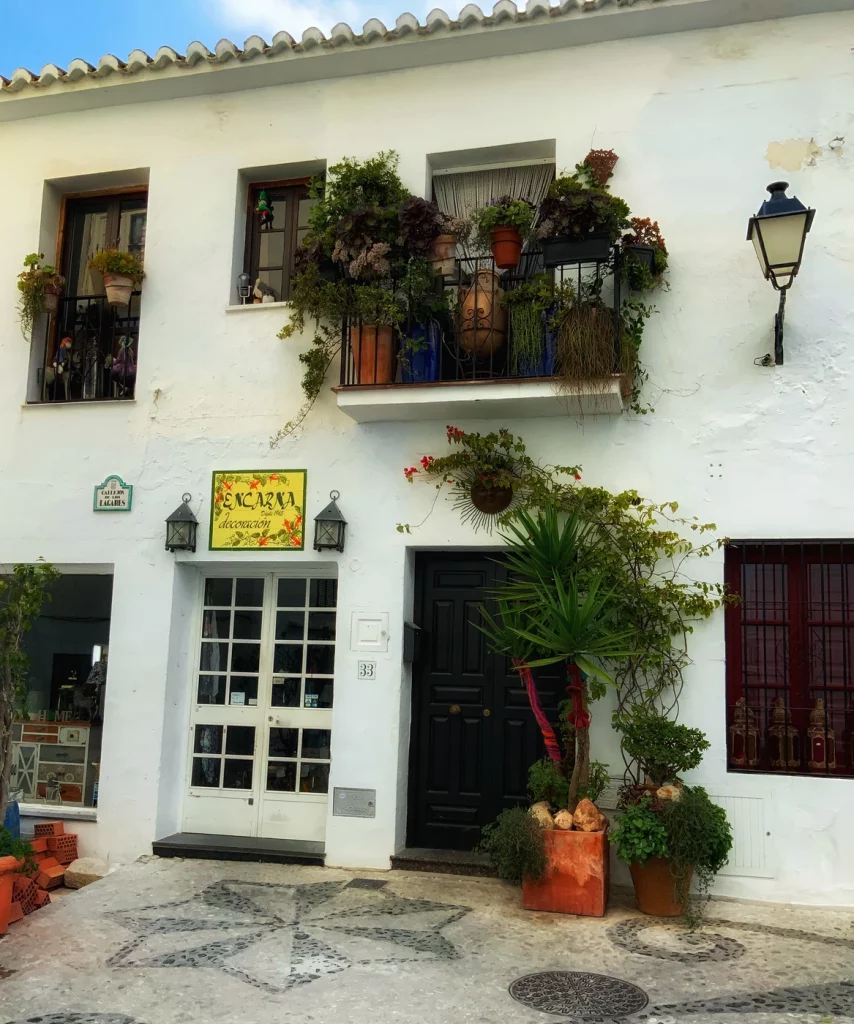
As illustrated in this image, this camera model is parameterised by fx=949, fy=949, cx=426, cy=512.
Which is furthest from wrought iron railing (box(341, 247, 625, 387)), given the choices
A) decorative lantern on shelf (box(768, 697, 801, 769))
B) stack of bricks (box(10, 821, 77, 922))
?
stack of bricks (box(10, 821, 77, 922))

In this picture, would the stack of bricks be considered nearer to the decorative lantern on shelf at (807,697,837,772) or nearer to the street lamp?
the decorative lantern on shelf at (807,697,837,772)

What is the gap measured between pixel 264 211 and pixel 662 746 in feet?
18.7

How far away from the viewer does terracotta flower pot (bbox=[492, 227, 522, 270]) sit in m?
7.30

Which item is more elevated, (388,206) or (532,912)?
(388,206)

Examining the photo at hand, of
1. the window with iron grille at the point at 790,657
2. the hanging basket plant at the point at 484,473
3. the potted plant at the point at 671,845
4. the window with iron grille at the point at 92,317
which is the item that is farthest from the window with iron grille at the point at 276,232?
the potted plant at the point at 671,845

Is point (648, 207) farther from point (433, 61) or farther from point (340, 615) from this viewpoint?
point (340, 615)

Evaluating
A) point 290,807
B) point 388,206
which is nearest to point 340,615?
point 290,807

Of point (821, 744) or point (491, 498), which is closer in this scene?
point (821, 744)

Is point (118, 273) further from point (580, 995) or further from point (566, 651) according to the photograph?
point (580, 995)

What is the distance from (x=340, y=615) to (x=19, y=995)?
3.41m

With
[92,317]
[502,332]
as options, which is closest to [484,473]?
[502,332]

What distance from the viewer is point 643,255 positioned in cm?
698

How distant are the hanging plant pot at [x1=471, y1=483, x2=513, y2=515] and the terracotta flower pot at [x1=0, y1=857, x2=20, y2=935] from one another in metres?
3.99

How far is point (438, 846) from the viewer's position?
Result: 7.37 metres
